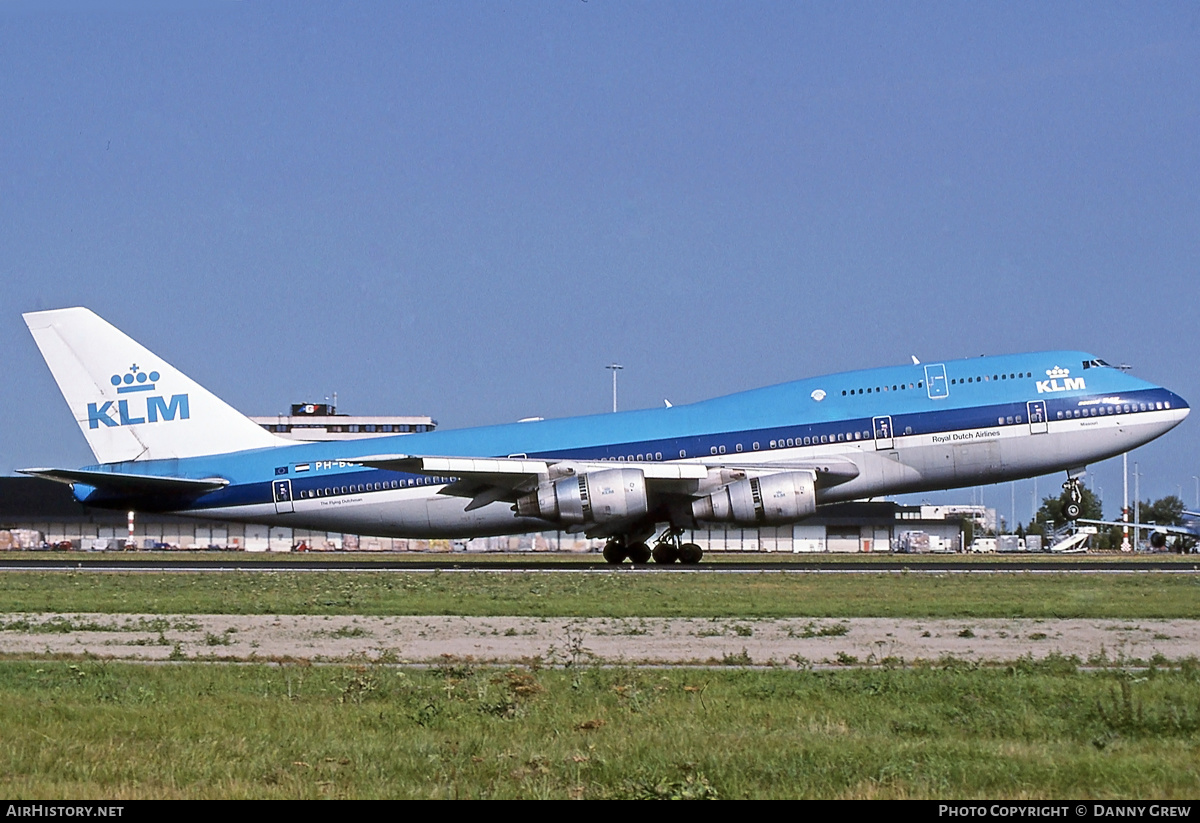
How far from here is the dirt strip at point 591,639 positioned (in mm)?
16984

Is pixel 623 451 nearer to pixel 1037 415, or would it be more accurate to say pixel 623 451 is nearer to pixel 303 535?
pixel 1037 415

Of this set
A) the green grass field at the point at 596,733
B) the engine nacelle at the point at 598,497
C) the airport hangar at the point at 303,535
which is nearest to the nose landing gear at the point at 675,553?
the engine nacelle at the point at 598,497

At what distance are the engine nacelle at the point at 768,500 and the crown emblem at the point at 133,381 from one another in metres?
19.7

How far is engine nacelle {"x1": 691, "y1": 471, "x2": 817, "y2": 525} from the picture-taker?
3984 cm

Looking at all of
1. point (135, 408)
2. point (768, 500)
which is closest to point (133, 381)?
point (135, 408)

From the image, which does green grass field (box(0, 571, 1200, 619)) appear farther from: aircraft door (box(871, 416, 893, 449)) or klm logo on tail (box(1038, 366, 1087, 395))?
klm logo on tail (box(1038, 366, 1087, 395))

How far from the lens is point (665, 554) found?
43.3 m

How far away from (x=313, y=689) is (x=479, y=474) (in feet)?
87.8

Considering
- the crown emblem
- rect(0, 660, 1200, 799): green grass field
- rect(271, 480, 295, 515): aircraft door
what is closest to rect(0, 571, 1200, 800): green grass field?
rect(0, 660, 1200, 799): green grass field

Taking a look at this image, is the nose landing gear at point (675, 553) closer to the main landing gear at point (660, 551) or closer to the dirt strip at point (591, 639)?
the main landing gear at point (660, 551)

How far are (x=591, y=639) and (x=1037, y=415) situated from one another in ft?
82.5

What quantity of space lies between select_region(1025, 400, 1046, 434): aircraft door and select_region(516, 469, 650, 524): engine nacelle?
11.7 meters
